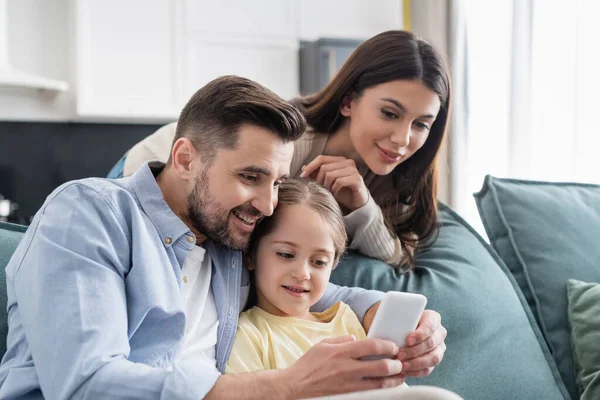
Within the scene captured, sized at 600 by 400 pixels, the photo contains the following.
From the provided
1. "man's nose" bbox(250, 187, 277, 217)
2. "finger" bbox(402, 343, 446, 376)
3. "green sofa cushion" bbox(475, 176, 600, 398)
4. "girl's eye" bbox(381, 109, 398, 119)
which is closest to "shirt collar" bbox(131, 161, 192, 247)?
"man's nose" bbox(250, 187, 277, 217)

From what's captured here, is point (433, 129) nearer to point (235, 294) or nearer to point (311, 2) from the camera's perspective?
point (235, 294)

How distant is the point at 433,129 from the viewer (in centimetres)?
210

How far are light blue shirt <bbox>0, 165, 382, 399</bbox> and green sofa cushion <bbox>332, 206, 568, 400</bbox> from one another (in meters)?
0.50

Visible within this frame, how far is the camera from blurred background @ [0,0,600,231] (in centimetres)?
350

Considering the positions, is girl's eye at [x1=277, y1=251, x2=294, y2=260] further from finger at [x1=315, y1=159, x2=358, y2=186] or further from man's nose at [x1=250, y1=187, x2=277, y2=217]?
finger at [x1=315, y1=159, x2=358, y2=186]

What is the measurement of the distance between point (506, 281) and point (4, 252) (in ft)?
3.91

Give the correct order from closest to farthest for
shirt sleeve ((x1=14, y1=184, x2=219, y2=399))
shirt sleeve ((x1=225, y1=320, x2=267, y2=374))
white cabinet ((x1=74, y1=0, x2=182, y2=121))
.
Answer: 1. shirt sleeve ((x1=14, y1=184, x2=219, y2=399))
2. shirt sleeve ((x1=225, y1=320, x2=267, y2=374))
3. white cabinet ((x1=74, y1=0, x2=182, y2=121))

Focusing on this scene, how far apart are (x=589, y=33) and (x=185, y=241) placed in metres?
2.51

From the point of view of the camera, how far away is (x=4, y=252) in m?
1.33

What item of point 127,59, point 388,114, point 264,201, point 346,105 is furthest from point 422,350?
point 127,59

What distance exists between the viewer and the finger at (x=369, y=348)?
3.57ft

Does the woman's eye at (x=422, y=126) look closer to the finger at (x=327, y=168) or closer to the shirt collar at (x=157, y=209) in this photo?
the finger at (x=327, y=168)

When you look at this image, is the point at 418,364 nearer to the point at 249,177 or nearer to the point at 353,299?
the point at 353,299

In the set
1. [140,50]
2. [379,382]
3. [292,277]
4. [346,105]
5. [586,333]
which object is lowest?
[586,333]
